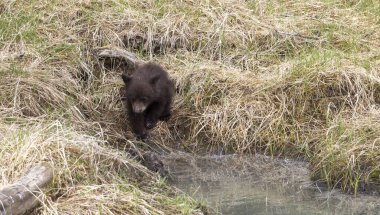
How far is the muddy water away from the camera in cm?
614

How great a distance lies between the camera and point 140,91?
7484 mm

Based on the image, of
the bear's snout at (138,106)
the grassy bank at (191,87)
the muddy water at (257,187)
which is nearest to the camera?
the grassy bank at (191,87)

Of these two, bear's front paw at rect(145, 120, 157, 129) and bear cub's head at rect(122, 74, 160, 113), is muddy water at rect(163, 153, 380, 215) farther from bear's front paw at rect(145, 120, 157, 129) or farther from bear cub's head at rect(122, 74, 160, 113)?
bear cub's head at rect(122, 74, 160, 113)

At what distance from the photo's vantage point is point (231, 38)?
9.00 meters

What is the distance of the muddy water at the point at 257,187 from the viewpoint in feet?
20.2

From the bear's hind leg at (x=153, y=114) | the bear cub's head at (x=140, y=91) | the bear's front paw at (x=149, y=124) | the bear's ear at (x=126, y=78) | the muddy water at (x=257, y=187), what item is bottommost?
the muddy water at (x=257, y=187)

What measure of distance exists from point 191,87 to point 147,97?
649 mm

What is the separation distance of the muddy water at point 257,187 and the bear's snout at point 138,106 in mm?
550

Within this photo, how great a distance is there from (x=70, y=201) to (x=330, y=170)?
100 inches

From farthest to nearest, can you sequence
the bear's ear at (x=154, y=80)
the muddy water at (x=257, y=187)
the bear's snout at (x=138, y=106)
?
the bear's ear at (x=154, y=80) → the bear's snout at (x=138, y=106) → the muddy water at (x=257, y=187)

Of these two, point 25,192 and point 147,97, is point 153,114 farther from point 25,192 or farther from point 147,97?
point 25,192

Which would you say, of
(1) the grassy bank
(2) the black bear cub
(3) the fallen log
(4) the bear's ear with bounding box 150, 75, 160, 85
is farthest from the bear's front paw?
(3) the fallen log

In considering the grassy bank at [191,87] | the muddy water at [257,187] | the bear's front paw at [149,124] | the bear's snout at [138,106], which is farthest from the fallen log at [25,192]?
the bear's front paw at [149,124]

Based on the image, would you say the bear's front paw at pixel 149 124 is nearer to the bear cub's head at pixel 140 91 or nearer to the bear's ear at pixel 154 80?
the bear cub's head at pixel 140 91
